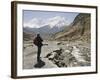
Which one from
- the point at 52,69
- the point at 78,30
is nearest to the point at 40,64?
the point at 52,69

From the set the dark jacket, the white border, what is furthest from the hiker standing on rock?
the white border

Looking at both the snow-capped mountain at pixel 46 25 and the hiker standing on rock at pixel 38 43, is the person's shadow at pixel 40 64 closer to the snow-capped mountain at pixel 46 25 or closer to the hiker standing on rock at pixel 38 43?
the hiker standing on rock at pixel 38 43

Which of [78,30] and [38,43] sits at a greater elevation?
[78,30]

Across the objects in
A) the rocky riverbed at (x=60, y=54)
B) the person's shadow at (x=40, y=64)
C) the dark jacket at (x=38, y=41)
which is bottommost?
the person's shadow at (x=40, y=64)

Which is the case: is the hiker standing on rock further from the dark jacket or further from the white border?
the white border

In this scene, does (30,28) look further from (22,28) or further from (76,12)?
(76,12)

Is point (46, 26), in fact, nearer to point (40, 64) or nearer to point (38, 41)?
point (38, 41)

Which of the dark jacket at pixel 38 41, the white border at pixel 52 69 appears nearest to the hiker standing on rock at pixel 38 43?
the dark jacket at pixel 38 41

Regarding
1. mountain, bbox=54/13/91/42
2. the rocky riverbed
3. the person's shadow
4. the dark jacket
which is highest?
mountain, bbox=54/13/91/42
